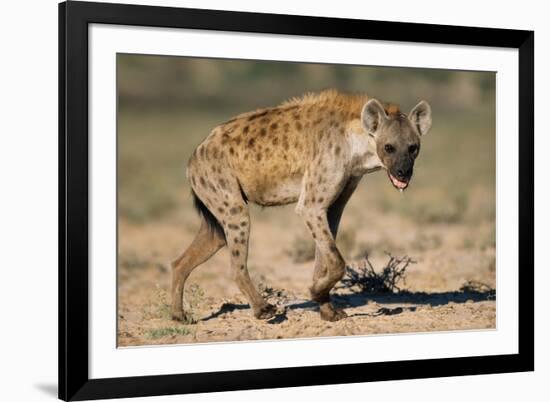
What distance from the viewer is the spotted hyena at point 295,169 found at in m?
7.39

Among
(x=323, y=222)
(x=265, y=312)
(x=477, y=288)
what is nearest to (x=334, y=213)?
(x=323, y=222)

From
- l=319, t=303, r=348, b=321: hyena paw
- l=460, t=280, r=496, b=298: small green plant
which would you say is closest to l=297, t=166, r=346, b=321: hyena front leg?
l=319, t=303, r=348, b=321: hyena paw

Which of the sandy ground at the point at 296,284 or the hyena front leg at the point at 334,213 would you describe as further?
the hyena front leg at the point at 334,213

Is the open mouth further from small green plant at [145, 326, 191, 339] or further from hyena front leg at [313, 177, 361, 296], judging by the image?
small green plant at [145, 326, 191, 339]

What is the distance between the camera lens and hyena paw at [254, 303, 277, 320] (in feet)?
24.3

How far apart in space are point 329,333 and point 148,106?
2.44 meters

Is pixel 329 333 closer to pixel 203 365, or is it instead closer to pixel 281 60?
pixel 203 365

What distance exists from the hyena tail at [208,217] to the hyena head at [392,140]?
4.29 ft

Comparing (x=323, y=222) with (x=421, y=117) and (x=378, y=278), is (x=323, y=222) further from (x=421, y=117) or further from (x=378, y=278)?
(x=378, y=278)

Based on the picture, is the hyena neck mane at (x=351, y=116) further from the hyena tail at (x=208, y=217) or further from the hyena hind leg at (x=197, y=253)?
the hyena hind leg at (x=197, y=253)

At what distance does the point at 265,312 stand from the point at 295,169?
1.08m

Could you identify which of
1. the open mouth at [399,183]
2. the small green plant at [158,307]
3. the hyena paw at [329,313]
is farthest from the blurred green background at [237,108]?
the hyena paw at [329,313]

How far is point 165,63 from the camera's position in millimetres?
7398

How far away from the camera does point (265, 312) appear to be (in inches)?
293
